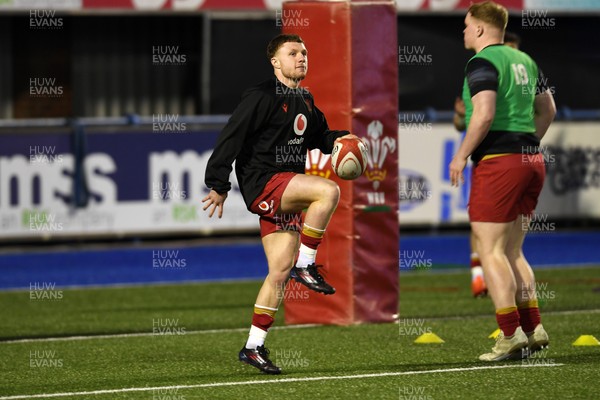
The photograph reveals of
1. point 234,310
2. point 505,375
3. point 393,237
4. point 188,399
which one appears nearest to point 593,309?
point 393,237

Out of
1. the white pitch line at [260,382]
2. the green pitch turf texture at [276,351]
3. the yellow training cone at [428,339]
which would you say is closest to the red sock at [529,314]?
the green pitch turf texture at [276,351]

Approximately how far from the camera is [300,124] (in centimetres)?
889

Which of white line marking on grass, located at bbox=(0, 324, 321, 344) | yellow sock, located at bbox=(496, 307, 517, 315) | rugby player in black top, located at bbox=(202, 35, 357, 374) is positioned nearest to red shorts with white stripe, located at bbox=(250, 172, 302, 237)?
rugby player in black top, located at bbox=(202, 35, 357, 374)

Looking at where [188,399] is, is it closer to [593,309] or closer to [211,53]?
[593,309]

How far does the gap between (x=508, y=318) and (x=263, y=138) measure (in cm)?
193

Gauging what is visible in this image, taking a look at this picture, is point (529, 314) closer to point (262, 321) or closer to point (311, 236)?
point (311, 236)

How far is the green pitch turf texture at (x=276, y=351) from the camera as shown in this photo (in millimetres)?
8133

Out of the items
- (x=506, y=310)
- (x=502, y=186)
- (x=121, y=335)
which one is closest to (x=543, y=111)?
(x=502, y=186)

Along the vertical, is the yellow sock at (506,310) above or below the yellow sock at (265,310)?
below

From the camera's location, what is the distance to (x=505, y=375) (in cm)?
846

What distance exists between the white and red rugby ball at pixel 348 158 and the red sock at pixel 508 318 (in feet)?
4.18

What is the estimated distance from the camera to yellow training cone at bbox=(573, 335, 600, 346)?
9805 mm

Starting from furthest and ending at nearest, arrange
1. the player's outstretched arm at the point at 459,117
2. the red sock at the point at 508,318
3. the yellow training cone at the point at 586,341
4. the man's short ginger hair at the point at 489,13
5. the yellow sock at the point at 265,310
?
the player's outstretched arm at the point at 459,117, the yellow training cone at the point at 586,341, the man's short ginger hair at the point at 489,13, the red sock at the point at 508,318, the yellow sock at the point at 265,310

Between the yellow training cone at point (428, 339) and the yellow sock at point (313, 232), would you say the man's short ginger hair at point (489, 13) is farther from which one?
the yellow training cone at point (428, 339)
